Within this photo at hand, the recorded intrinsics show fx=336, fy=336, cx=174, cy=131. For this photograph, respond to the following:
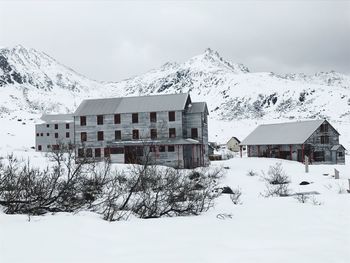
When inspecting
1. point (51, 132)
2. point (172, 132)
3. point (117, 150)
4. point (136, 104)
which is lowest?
point (117, 150)

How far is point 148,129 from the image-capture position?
134 feet

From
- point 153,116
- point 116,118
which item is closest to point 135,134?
point 153,116

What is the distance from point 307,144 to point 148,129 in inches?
873

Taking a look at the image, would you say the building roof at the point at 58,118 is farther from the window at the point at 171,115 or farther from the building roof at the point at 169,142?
the window at the point at 171,115

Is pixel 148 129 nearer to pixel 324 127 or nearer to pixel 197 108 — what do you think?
pixel 197 108

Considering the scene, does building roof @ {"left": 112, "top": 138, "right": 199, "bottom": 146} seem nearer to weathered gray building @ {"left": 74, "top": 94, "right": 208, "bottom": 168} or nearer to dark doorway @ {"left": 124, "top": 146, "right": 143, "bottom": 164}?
weathered gray building @ {"left": 74, "top": 94, "right": 208, "bottom": 168}

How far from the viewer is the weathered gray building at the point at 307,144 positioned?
46375 mm

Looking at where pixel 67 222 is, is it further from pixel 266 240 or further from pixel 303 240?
pixel 303 240

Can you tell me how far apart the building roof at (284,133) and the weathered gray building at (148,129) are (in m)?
12.1

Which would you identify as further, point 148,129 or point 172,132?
point 148,129

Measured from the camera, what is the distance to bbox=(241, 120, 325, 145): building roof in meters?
46.6

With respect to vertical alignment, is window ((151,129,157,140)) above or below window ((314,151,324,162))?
above

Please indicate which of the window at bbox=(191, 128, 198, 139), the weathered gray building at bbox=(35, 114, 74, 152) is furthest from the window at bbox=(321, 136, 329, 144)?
the weathered gray building at bbox=(35, 114, 74, 152)

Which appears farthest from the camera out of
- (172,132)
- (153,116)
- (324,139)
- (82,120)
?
(324,139)
